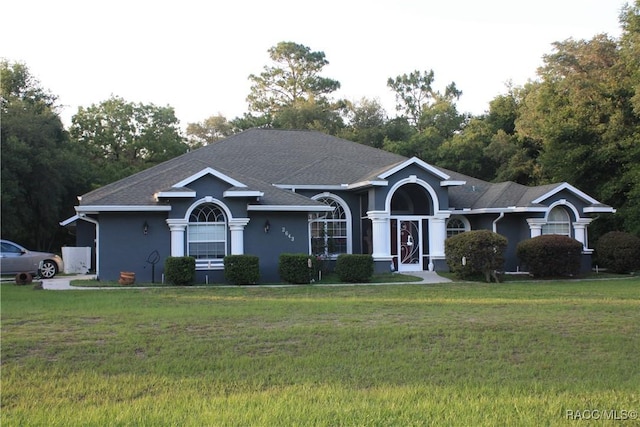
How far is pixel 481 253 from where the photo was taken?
71.4 feet

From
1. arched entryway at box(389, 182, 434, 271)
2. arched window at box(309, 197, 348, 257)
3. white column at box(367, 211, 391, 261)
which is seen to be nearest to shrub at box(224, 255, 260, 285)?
arched window at box(309, 197, 348, 257)

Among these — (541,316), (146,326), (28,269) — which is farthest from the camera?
(28,269)

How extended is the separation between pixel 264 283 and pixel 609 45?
850 inches

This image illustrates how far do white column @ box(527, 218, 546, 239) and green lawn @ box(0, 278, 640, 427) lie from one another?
10.7 metres

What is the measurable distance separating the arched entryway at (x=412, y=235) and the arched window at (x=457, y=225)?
6.58 ft

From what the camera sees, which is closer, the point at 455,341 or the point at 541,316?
the point at 455,341

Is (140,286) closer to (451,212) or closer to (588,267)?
(451,212)

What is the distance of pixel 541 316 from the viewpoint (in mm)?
12828

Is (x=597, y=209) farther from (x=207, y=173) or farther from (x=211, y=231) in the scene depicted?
(x=207, y=173)

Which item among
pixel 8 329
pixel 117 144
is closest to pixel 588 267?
pixel 8 329

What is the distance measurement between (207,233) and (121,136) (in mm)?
27188

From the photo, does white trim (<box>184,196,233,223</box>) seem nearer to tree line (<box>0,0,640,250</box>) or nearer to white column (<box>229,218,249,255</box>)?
white column (<box>229,218,249,255</box>)

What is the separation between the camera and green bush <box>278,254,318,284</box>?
2117cm

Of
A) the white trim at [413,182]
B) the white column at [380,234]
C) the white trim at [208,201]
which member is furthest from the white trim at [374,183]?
the white trim at [208,201]
